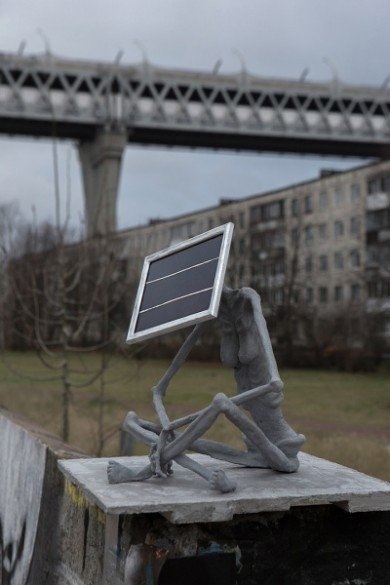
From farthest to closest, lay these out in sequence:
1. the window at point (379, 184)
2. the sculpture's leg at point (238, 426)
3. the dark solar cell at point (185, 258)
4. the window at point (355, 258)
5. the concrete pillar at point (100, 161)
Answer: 1. the window at point (355, 258)
2. the window at point (379, 184)
3. the concrete pillar at point (100, 161)
4. the dark solar cell at point (185, 258)
5. the sculpture's leg at point (238, 426)

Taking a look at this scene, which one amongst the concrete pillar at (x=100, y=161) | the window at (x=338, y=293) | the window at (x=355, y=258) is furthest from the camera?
the window at (x=338, y=293)

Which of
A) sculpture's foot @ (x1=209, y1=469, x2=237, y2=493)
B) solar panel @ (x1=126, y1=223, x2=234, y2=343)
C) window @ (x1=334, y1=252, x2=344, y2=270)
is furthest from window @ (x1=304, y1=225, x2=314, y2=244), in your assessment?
sculpture's foot @ (x1=209, y1=469, x2=237, y2=493)

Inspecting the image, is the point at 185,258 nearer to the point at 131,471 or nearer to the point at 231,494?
the point at 131,471

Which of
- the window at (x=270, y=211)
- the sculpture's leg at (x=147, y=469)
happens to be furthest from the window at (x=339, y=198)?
the sculpture's leg at (x=147, y=469)

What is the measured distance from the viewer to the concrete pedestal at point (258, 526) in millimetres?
4848

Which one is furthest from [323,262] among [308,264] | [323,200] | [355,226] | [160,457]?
[160,457]

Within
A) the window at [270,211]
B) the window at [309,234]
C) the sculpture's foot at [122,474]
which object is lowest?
the sculpture's foot at [122,474]

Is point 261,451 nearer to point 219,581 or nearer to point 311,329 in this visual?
point 219,581

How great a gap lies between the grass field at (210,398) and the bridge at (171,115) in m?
22.7

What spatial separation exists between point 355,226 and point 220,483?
61439 mm

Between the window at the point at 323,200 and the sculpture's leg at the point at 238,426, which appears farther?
the window at the point at 323,200

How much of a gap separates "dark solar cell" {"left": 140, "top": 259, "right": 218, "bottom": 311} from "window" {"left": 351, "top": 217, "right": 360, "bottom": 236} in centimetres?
5907

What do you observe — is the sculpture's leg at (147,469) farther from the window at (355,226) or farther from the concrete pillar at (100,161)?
the window at (355,226)

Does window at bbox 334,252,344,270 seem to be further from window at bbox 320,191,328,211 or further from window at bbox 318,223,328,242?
window at bbox 320,191,328,211
